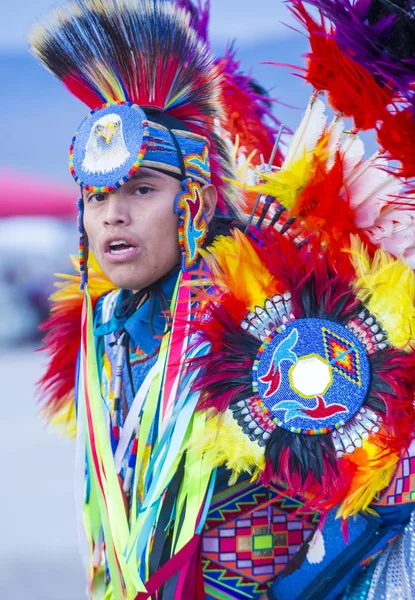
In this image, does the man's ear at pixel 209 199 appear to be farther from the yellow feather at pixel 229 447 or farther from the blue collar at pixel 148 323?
the yellow feather at pixel 229 447

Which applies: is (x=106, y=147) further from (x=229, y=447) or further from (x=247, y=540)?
(x=247, y=540)

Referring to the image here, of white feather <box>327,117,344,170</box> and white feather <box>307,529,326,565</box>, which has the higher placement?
white feather <box>327,117,344,170</box>

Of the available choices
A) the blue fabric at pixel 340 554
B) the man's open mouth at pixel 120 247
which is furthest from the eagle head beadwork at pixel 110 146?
the blue fabric at pixel 340 554

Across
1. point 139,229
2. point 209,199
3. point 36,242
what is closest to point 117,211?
point 139,229

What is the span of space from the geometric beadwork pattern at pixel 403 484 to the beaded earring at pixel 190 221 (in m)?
0.60

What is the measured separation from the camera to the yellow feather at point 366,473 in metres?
1.47

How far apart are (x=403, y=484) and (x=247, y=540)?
0.36 m

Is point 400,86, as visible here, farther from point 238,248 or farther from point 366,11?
point 238,248

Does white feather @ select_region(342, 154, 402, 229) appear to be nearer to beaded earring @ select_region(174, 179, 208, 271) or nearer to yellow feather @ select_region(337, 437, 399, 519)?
beaded earring @ select_region(174, 179, 208, 271)

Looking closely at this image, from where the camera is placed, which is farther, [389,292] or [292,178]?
[292,178]

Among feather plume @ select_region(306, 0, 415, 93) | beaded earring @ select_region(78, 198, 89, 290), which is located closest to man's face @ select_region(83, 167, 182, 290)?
beaded earring @ select_region(78, 198, 89, 290)

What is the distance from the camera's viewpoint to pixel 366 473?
1480 mm

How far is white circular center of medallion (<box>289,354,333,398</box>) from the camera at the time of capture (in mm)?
1530

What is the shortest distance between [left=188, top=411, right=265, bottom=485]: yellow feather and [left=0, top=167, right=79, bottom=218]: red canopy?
24.0 feet
